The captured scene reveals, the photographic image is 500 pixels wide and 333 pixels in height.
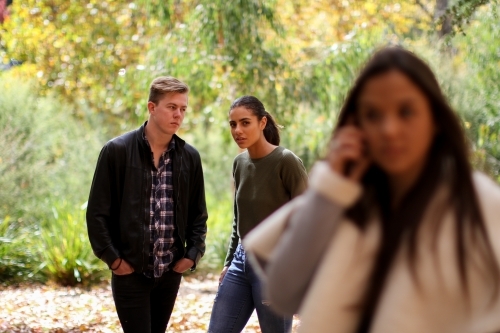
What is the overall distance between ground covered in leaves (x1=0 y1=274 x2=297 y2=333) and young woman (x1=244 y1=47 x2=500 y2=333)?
5.98 metres

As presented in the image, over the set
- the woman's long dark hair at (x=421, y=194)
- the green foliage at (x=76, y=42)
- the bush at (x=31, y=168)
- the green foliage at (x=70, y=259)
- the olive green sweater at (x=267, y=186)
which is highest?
the green foliage at (x=76, y=42)

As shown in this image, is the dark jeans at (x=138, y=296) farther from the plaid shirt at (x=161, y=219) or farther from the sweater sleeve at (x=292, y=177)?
the sweater sleeve at (x=292, y=177)

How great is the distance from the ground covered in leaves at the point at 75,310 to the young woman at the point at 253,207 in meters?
3.10

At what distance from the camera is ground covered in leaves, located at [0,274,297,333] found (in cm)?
746

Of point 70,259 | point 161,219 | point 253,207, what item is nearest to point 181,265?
point 161,219

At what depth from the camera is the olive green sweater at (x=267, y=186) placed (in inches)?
172

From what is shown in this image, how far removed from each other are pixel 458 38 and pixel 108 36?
8341 mm

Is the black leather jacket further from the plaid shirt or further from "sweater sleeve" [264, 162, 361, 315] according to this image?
"sweater sleeve" [264, 162, 361, 315]

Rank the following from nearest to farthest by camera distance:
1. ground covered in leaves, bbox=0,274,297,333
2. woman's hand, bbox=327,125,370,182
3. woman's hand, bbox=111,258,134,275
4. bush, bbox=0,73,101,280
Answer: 1. woman's hand, bbox=327,125,370,182
2. woman's hand, bbox=111,258,134,275
3. ground covered in leaves, bbox=0,274,297,333
4. bush, bbox=0,73,101,280

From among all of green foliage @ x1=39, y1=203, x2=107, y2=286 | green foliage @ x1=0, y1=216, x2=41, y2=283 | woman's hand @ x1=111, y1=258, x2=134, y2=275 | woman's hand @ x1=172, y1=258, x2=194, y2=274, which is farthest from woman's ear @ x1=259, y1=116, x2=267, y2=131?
green foliage @ x1=0, y1=216, x2=41, y2=283

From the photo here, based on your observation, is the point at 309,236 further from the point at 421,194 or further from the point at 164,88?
the point at 164,88

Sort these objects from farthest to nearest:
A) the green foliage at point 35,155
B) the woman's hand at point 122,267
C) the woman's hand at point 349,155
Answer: the green foliage at point 35,155, the woman's hand at point 122,267, the woman's hand at point 349,155

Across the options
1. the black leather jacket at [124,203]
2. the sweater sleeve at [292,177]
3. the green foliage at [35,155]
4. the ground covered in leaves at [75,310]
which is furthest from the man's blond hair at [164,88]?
the green foliage at [35,155]

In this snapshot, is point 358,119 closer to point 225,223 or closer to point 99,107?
point 225,223
